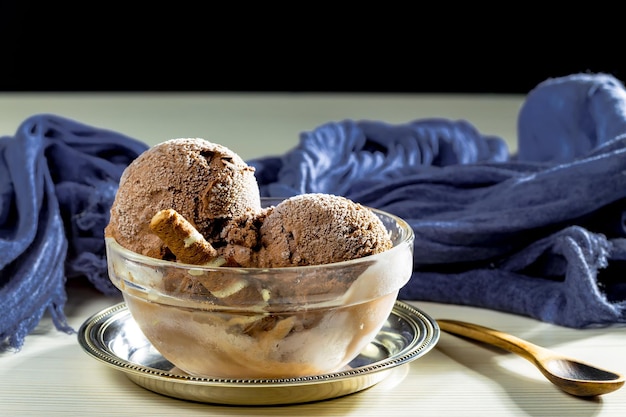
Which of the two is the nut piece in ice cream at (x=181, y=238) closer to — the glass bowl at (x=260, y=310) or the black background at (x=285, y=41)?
the glass bowl at (x=260, y=310)

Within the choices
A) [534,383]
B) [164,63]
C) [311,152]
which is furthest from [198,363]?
[164,63]

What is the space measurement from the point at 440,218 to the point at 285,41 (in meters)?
1.24

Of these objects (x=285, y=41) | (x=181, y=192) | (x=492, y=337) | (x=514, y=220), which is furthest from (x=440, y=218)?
(x=285, y=41)

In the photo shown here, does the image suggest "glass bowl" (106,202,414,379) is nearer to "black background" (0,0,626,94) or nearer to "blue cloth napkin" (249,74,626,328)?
"blue cloth napkin" (249,74,626,328)

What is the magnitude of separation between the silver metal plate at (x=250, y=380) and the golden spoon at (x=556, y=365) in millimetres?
55

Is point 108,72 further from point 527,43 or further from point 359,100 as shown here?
point 527,43

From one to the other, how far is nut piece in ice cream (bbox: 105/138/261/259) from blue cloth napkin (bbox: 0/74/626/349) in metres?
0.19

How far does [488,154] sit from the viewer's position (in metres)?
1.38

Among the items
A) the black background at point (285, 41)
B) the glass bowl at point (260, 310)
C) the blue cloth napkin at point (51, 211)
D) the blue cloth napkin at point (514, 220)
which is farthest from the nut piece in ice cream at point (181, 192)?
the black background at point (285, 41)

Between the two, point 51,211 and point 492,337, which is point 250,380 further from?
point 51,211

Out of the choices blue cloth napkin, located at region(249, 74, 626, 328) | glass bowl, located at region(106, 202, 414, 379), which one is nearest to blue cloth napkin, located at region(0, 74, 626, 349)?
blue cloth napkin, located at region(249, 74, 626, 328)

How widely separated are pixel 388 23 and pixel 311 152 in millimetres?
1036

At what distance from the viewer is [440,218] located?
1.04 meters

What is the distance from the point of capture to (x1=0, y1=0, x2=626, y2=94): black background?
86.3 inches
